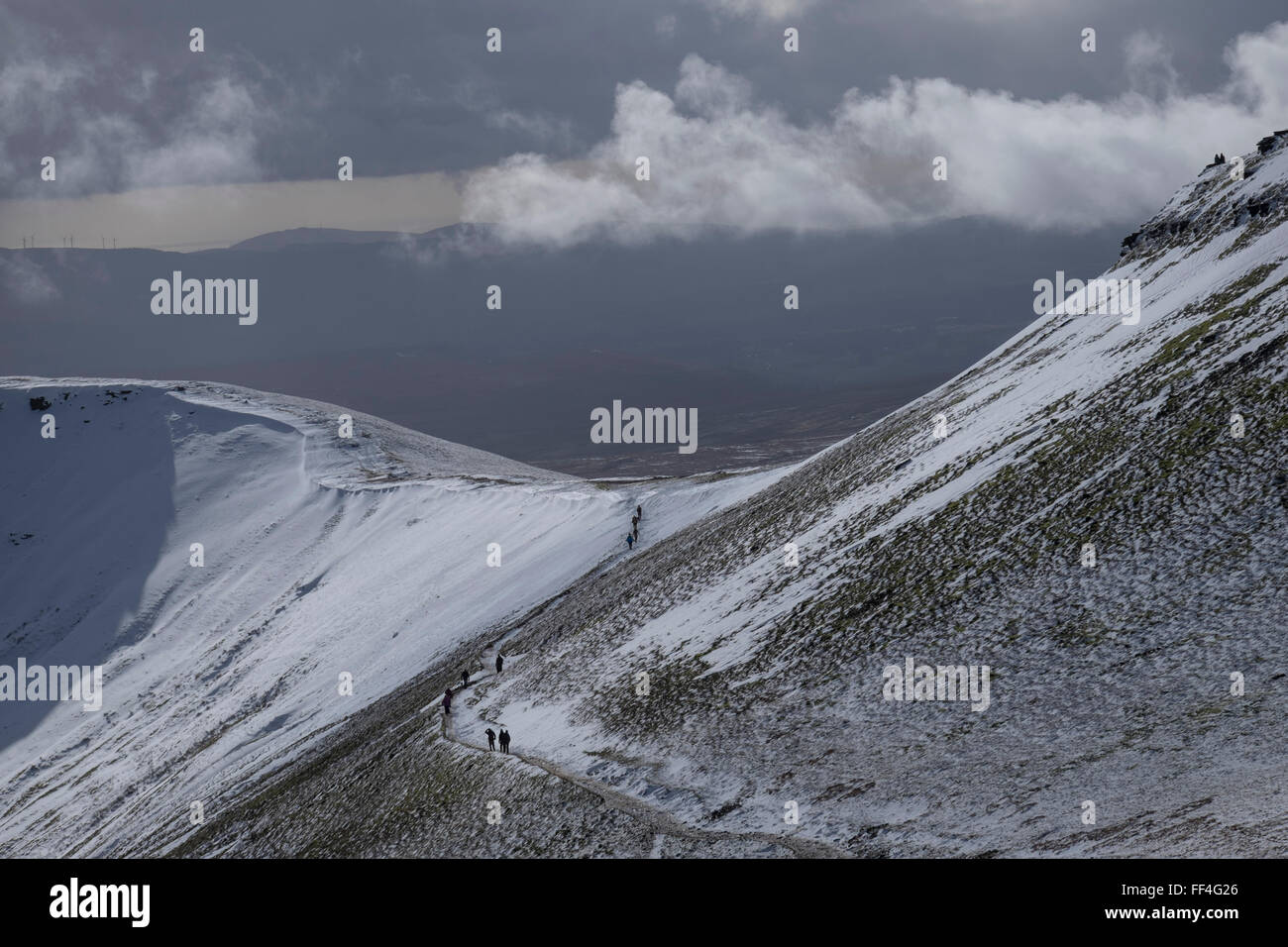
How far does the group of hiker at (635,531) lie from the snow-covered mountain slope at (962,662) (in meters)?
9.42

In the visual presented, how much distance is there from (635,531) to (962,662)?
3443 centimetres

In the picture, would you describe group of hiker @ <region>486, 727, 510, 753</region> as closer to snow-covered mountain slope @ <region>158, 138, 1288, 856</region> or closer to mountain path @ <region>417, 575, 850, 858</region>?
mountain path @ <region>417, 575, 850, 858</region>

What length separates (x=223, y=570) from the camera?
105m

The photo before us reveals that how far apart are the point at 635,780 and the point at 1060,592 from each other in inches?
573

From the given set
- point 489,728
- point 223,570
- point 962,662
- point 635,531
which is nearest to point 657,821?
point 962,662

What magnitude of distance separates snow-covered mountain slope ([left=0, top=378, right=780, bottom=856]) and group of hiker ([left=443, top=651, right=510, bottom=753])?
9.14 metres

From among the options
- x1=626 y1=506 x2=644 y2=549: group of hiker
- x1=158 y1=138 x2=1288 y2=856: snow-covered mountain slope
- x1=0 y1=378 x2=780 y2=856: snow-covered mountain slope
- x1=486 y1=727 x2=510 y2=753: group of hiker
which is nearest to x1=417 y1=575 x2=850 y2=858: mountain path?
x1=158 y1=138 x2=1288 y2=856: snow-covered mountain slope

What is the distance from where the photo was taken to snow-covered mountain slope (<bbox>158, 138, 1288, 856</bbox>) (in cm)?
2677

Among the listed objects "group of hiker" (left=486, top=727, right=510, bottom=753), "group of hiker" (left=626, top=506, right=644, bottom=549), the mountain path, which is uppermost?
"group of hiker" (left=626, top=506, right=644, bottom=549)

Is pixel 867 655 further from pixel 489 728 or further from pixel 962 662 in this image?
pixel 489 728

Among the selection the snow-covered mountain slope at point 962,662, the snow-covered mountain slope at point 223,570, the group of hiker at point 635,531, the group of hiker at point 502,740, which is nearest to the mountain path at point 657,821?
the snow-covered mountain slope at point 962,662

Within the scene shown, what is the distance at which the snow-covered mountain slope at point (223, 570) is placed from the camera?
6406 centimetres
